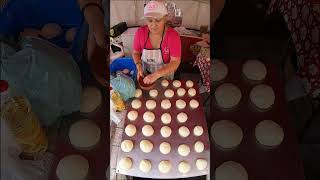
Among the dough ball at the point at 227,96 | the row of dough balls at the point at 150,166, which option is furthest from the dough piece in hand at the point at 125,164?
the dough ball at the point at 227,96

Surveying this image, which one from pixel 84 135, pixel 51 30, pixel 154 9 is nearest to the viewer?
pixel 154 9

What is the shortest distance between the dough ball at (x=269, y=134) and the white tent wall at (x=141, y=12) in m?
0.22

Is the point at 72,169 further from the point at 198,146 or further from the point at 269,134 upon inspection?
the point at 269,134

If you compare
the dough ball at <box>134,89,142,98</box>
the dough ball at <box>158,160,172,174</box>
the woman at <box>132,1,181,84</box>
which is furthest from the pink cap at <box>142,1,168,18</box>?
the dough ball at <box>158,160,172,174</box>

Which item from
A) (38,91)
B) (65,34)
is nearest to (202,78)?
(38,91)

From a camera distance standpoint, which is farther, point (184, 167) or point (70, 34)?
point (70, 34)

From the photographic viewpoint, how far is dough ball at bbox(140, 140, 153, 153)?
1.94ft

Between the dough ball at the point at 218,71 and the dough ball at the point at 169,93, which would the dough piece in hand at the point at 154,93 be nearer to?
the dough ball at the point at 169,93

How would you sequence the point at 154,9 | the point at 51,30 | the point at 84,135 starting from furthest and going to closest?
the point at 51,30 → the point at 84,135 → the point at 154,9

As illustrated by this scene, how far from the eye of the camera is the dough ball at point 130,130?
1.95 feet

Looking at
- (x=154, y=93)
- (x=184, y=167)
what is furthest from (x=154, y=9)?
(x=184, y=167)

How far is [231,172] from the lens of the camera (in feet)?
2.21

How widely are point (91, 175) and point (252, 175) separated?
0.26m

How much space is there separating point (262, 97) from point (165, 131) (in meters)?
0.22
